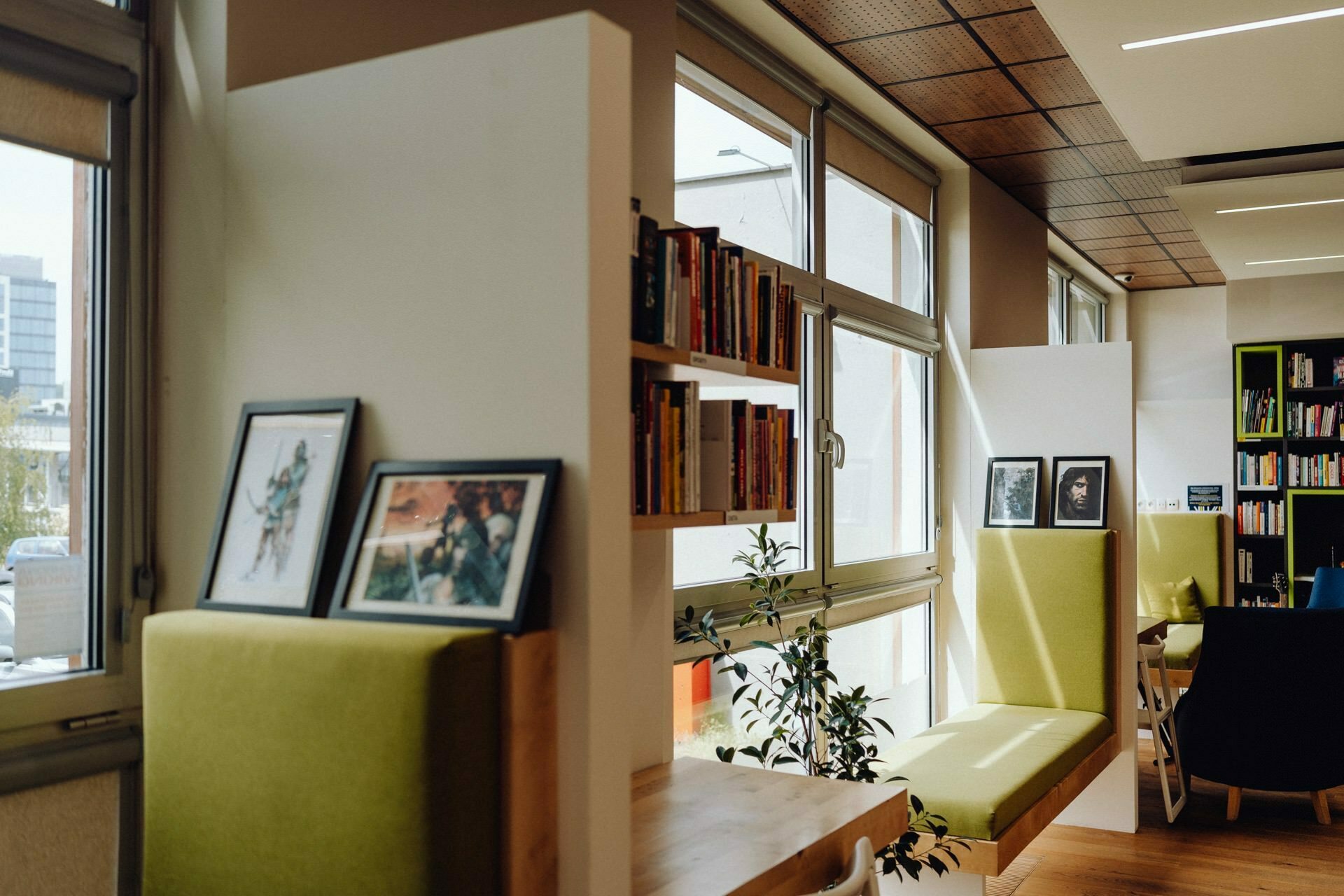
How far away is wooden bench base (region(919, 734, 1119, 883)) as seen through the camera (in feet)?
11.1

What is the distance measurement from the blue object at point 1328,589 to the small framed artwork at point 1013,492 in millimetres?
2827

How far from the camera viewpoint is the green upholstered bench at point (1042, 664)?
424 centimetres

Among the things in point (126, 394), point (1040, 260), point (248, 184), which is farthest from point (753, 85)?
point (1040, 260)

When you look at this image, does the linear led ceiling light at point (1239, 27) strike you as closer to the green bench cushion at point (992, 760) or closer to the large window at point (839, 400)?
the large window at point (839, 400)

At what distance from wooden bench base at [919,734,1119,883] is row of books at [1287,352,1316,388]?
186 inches

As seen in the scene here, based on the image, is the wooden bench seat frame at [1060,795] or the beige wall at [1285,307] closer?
the wooden bench seat frame at [1060,795]

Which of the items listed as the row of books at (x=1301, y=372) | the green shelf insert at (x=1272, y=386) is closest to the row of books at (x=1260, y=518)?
the green shelf insert at (x=1272, y=386)

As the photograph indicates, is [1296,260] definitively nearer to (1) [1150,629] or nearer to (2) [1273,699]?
(1) [1150,629]

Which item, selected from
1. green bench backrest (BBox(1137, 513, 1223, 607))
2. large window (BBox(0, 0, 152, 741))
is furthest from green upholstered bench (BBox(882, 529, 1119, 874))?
green bench backrest (BBox(1137, 513, 1223, 607))

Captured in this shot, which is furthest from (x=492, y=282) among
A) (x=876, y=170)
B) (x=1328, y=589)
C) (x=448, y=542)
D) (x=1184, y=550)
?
(x=1184, y=550)

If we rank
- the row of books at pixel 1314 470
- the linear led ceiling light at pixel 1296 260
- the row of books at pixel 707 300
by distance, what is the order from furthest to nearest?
the row of books at pixel 1314 470 < the linear led ceiling light at pixel 1296 260 < the row of books at pixel 707 300

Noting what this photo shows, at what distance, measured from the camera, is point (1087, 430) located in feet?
16.9

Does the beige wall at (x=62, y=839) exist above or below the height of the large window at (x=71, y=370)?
below

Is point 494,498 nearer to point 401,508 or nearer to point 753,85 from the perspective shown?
point 401,508
